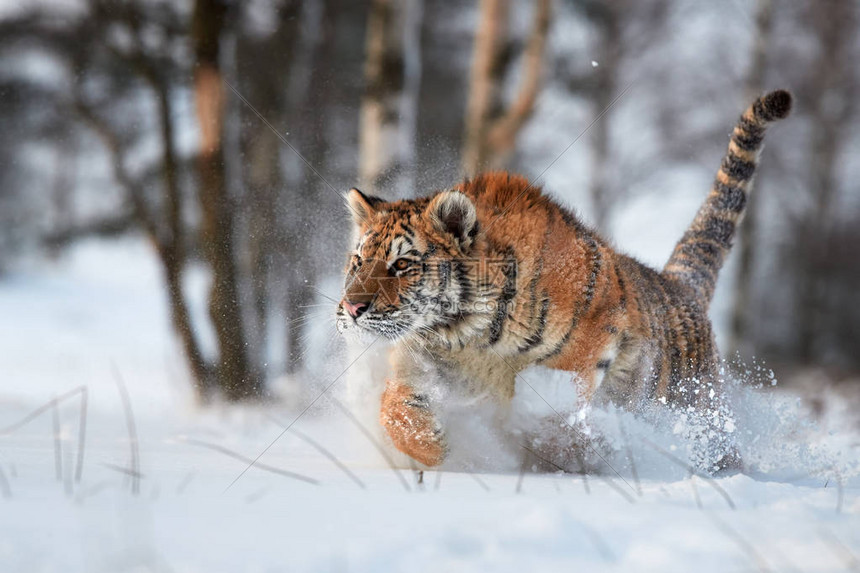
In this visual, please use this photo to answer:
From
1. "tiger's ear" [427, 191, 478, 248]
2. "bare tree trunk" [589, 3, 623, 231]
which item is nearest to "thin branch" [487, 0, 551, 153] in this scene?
"bare tree trunk" [589, 3, 623, 231]

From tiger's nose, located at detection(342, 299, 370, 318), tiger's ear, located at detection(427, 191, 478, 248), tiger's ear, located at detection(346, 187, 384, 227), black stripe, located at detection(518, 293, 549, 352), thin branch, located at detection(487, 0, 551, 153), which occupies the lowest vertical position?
tiger's nose, located at detection(342, 299, 370, 318)

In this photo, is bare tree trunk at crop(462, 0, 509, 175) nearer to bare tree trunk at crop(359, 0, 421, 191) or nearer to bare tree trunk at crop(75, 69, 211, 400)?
bare tree trunk at crop(359, 0, 421, 191)

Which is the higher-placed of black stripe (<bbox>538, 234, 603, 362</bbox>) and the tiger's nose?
black stripe (<bbox>538, 234, 603, 362</bbox>)

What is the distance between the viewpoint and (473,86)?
10023 millimetres

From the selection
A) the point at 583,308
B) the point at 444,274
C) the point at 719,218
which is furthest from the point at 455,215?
the point at 719,218

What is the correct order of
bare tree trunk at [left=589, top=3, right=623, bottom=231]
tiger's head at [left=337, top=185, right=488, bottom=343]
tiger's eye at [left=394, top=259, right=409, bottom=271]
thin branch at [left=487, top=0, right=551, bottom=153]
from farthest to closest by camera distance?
bare tree trunk at [left=589, top=3, right=623, bottom=231]
thin branch at [left=487, top=0, right=551, bottom=153]
tiger's eye at [left=394, top=259, right=409, bottom=271]
tiger's head at [left=337, top=185, right=488, bottom=343]

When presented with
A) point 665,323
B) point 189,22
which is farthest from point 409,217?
point 189,22

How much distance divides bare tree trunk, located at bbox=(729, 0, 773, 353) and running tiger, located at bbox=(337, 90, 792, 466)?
10190mm

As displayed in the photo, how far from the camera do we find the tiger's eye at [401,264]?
4.30m

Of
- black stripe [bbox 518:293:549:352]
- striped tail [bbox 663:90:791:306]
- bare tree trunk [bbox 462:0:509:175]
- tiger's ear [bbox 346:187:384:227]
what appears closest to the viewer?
black stripe [bbox 518:293:549:352]

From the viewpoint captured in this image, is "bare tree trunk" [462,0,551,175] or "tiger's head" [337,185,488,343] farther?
"bare tree trunk" [462,0,551,175]

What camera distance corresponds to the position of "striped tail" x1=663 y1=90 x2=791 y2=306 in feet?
18.4

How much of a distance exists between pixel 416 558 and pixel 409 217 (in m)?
2.78

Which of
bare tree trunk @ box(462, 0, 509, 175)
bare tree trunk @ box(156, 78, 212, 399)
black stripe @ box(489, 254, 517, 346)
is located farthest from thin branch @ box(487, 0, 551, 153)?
black stripe @ box(489, 254, 517, 346)
